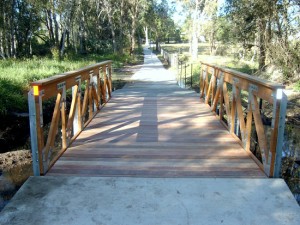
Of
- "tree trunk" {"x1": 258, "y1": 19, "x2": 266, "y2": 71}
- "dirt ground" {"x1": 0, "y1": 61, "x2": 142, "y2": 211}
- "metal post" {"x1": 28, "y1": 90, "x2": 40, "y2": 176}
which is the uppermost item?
Result: "tree trunk" {"x1": 258, "y1": 19, "x2": 266, "y2": 71}

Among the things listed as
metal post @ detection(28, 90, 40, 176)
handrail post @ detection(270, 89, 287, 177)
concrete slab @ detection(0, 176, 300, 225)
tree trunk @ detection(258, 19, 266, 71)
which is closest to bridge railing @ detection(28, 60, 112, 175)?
metal post @ detection(28, 90, 40, 176)

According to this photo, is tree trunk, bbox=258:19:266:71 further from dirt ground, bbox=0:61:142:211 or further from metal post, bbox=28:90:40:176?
metal post, bbox=28:90:40:176

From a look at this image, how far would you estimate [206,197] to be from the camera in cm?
317

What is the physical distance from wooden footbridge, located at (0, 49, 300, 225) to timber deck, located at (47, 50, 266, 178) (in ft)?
0.04

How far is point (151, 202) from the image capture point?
3070 millimetres

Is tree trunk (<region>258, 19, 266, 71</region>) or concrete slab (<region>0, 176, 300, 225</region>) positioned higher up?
tree trunk (<region>258, 19, 266, 71</region>)

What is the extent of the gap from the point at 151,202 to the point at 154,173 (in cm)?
70

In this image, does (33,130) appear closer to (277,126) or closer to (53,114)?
(53,114)

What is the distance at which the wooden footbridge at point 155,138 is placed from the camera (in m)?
3.62

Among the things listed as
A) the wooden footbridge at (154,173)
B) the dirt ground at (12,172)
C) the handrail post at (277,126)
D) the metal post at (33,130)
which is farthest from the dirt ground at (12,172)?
the handrail post at (277,126)

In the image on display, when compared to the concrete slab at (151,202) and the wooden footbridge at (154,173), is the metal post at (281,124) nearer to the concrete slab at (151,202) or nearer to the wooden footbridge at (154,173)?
the wooden footbridge at (154,173)

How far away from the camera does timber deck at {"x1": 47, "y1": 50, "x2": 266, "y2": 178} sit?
383 cm

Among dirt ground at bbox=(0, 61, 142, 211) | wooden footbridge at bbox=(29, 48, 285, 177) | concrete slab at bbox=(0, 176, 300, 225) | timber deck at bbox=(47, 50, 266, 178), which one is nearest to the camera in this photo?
concrete slab at bbox=(0, 176, 300, 225)

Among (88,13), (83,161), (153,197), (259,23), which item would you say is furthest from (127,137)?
(88,13)
